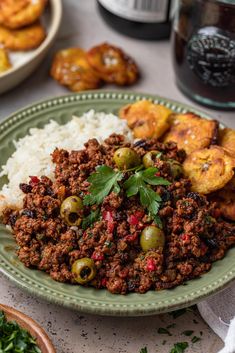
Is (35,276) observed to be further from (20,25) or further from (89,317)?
(20,25)

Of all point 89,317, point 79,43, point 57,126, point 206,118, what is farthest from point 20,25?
point 89,317

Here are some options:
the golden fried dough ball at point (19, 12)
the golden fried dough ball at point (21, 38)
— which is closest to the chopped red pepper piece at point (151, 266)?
the golden fried dough ball at point (21, 38)

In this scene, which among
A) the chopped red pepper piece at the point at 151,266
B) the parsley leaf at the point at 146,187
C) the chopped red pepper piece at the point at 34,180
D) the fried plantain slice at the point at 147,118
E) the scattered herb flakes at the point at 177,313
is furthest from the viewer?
the fried plantain slice at the point at 147,118

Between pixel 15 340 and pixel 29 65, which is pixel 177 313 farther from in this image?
pixel 29 65

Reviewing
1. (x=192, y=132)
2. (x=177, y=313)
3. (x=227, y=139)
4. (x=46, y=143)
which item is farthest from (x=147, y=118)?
(x=177, y=313)

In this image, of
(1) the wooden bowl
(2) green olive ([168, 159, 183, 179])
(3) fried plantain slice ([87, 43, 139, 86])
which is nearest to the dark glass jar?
(3) fried plantain slice ([87, 43, 139, 86])

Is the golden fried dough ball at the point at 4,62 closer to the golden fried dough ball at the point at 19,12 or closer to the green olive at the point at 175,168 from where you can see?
the golden fried dough ball at the point at 19,12

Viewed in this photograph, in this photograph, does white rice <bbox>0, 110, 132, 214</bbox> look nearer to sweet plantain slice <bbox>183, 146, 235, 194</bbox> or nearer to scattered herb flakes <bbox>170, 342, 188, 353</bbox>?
sweet plantain slice <bbox>183, 146, 235, 194</bbox>
